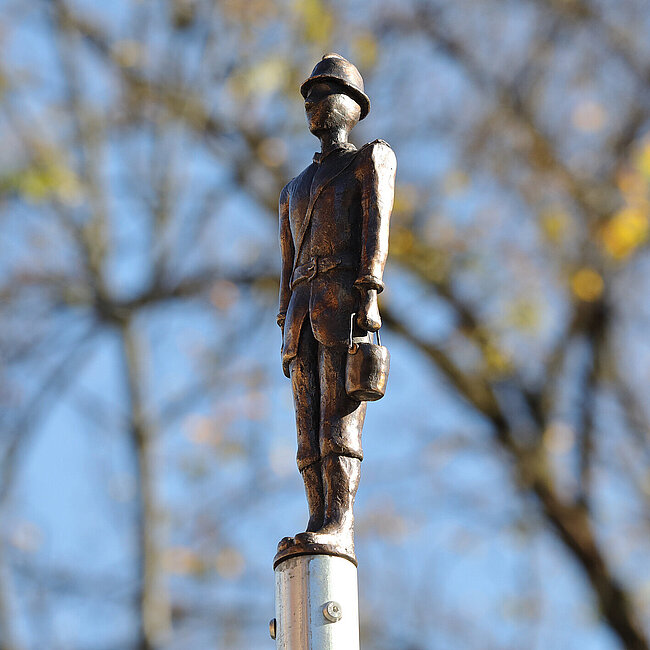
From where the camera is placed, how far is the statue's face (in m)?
4.85

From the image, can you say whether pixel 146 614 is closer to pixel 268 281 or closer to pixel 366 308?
pixel 268 281

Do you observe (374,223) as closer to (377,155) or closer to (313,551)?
(377,155)

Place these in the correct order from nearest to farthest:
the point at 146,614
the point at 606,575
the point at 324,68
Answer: the point at 324,68
the point at 146,614
the point at 606,575

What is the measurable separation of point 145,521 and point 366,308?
311 inches

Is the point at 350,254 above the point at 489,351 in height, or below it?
below

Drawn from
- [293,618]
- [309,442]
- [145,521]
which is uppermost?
[145,521]

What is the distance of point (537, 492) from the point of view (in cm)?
1301

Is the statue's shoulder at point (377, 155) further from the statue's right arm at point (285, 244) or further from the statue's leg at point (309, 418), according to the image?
the statue's leg at point (309, 418)

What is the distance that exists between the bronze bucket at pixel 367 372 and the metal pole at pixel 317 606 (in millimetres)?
520

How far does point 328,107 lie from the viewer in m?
4.85

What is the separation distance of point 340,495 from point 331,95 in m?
1.41

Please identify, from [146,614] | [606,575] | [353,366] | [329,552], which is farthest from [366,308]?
[606,575]

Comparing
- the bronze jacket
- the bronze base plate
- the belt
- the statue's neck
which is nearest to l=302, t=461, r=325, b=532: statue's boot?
the bronze base plate

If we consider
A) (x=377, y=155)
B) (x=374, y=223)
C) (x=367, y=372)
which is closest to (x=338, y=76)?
(x=377, y=155)
